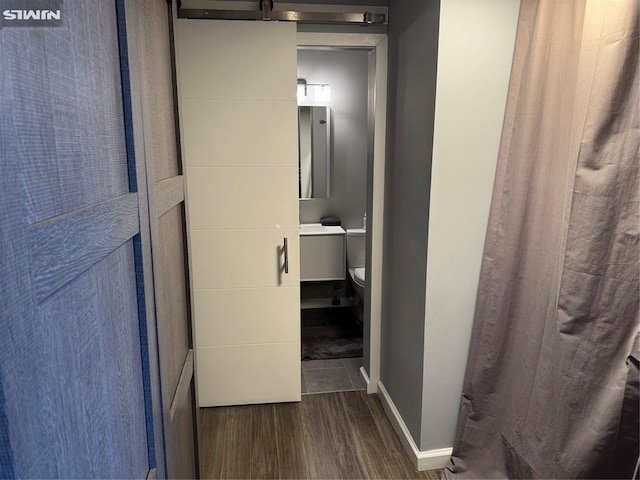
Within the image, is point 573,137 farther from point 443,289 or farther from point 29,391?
point 29,391

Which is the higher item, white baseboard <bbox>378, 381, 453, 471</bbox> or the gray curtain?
the gray curtain

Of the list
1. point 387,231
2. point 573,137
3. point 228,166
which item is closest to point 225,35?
point 228,166

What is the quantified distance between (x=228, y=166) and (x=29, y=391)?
6.61 ft

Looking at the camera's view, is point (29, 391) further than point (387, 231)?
No

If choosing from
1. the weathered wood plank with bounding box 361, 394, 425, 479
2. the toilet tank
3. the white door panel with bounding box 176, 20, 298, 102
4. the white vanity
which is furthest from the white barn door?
the toilet tank

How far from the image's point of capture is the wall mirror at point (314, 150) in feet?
12.6

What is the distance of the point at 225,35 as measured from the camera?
223 cm

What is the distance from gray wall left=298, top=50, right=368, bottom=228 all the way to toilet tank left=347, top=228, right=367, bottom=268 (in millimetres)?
248

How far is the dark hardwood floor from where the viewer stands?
207cm

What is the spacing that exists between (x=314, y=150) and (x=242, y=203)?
5.46 ft

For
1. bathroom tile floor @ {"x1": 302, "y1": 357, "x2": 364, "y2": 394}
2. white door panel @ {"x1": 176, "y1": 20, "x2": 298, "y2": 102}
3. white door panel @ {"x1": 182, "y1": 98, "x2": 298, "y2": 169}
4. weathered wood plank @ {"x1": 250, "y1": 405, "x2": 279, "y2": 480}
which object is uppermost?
white door panel @ {"x1": 176, "y1": 20, "x2": 298, "y2": 102}

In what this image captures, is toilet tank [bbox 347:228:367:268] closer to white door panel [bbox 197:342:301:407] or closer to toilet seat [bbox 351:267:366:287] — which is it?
toilet seat [bbox 351:267:366:287]

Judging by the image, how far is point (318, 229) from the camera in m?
3.84

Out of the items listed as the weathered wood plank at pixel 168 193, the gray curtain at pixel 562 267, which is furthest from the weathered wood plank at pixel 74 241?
the gray curtain at pixel 562 267
